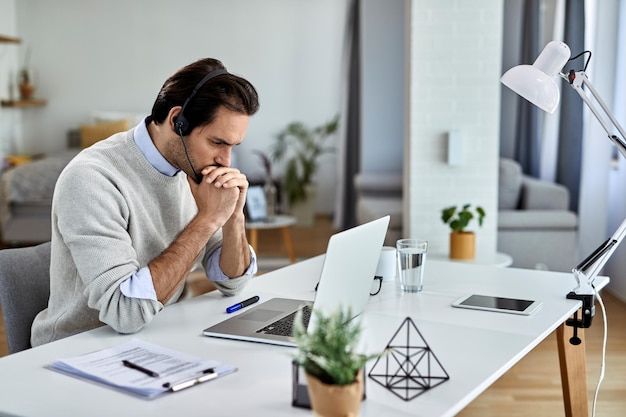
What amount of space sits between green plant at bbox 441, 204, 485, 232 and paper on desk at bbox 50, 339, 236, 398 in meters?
2.58

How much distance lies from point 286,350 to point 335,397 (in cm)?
54

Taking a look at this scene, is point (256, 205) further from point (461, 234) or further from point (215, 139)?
point (215, 139)

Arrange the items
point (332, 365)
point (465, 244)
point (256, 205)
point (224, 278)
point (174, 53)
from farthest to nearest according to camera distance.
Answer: point (174, 53)
point (256, 205)
point (465, 244)
point (224, 278)
point (332, 365)

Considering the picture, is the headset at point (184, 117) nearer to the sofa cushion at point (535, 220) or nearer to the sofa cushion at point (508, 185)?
the sofa cushion at point (535, 220)

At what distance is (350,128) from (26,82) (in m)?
3.40

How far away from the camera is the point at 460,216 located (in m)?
3.98

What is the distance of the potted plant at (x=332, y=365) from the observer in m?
1.07

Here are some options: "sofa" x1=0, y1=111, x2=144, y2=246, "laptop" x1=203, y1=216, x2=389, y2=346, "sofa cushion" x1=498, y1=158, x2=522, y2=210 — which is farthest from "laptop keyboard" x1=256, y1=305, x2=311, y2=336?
"sofa" x1=0, y1=111, x2=144, y2=246

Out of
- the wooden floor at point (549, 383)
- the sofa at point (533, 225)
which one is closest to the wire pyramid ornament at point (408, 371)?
the wooden floor at point (549, 383)

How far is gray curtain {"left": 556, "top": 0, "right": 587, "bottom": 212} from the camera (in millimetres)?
4992

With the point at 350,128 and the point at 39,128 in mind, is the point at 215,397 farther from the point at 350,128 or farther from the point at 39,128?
the point at 39,128

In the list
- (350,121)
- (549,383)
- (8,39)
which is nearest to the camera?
(549,383)

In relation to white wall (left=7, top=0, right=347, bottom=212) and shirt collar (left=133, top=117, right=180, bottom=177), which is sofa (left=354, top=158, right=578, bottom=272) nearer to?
shirt collar (left=133, top=117, right=180, bottom=177)

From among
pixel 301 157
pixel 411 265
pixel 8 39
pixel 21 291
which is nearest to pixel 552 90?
pixel 411 265
